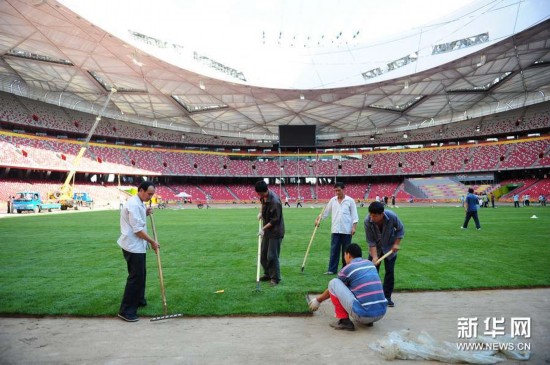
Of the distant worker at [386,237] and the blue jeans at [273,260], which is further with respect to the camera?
the blue jeans at [273,260]

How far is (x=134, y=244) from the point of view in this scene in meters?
5.06

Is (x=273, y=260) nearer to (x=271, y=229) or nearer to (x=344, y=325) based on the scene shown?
(x=271, y=229)

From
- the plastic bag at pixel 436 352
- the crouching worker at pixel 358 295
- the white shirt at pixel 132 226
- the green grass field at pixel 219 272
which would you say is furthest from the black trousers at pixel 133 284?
the plastic bag at pixel 436 352

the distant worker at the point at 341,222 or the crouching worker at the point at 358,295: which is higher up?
the distant worker at the point at 341,222

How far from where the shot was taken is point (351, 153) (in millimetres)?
69062

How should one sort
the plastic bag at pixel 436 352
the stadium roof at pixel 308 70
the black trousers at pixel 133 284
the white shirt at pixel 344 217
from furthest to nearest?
the stadium roof at pixel 308 70
the white shirt at pixel 344 217
the black trousers at pixel 133 284
the plastic bag at pixel 436 352

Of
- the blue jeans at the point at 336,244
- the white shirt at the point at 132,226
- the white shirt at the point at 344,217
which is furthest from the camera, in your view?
Answer: the blue jeans at the point at 336,244

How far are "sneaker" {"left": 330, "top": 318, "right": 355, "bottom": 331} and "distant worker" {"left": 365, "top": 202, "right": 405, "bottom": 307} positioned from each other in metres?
1.25

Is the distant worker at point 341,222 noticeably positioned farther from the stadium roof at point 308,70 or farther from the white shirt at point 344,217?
the stadium roof at point 308,70

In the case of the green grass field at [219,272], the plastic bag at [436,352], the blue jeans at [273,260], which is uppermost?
the blue jeans at [273,260]

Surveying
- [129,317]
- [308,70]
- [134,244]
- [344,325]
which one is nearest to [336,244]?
[344,325]

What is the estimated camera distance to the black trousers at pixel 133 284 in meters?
4.84

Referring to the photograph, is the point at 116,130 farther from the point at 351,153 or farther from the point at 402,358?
the point at 402,358

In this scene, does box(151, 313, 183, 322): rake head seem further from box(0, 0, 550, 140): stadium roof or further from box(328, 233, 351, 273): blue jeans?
box(0, 0, 550, 140): stadium roof
